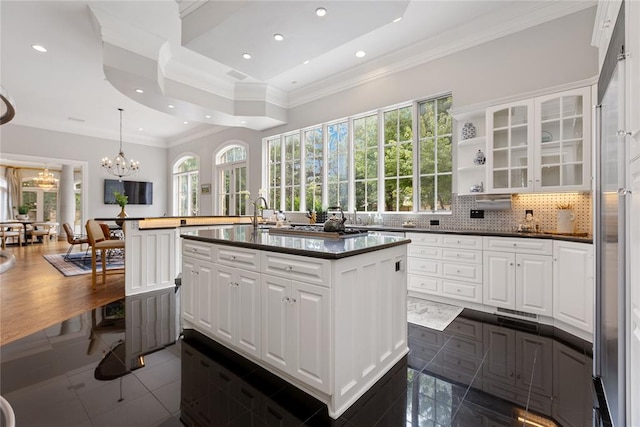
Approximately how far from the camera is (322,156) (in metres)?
6.00

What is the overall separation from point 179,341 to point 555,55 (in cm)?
517

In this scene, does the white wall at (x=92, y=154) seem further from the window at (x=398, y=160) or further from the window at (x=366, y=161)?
the window at (x=398, y=160)

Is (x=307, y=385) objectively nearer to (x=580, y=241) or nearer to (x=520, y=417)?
(x=520, y=417)

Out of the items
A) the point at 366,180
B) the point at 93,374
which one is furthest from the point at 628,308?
the point at 366,180

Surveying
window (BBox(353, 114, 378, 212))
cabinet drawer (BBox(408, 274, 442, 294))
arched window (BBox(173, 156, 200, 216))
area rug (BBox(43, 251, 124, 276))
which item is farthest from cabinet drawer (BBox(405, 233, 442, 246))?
arched window (BBox(173, 156, 200, 216))

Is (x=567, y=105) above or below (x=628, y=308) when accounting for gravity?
above

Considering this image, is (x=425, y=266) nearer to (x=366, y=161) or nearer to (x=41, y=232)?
(x=366, y=161)

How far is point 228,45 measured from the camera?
11.9 feet

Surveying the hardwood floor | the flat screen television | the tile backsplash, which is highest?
the flat screen television

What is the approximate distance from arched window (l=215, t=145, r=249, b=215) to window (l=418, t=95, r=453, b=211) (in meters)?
4.59

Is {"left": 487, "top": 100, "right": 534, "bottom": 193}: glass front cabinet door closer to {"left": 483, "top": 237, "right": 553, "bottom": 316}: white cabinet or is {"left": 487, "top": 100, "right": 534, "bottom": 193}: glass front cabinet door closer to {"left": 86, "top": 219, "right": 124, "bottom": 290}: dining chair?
{"left": 483, "top": 237, "right": 553, "bottom": 316}: white cabinet

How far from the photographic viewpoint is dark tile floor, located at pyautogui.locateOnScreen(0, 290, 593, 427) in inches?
68.2

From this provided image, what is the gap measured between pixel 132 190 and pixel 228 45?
821 centimetres

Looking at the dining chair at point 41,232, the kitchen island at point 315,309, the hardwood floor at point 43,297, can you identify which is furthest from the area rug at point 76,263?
the kitchen island at point 315,309
